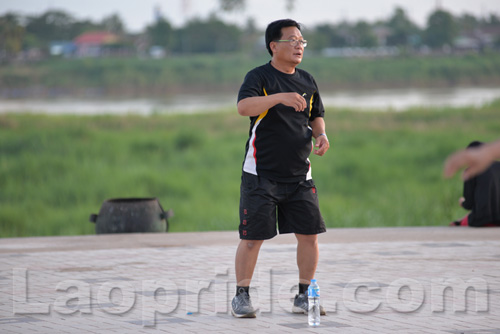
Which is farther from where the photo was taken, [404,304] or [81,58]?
[81,58]

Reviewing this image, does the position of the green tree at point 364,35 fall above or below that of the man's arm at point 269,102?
above

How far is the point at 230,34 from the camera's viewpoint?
287ft

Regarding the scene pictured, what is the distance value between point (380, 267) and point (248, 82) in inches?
95.8

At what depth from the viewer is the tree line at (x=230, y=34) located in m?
84.6

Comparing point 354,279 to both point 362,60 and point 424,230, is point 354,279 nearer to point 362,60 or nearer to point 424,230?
point 424,230

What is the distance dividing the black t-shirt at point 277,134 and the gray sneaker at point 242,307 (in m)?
0.78

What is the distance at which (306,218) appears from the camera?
5.22m

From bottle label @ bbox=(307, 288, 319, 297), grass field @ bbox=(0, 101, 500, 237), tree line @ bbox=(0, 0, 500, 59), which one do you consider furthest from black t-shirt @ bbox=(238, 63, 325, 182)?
tree line @ bbox=(0, 0, 500, 59)

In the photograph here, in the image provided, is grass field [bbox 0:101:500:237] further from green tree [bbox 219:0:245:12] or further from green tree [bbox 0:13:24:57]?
green tree [bbox 0:13:24:57]

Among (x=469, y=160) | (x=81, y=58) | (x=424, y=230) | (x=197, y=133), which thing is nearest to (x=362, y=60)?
(x=81, y=58)

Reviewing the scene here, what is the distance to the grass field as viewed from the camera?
1402 centimetres

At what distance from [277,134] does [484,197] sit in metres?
4.25

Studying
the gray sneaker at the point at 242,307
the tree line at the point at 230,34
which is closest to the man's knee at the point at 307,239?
the gray sneaker at the point at 242,307

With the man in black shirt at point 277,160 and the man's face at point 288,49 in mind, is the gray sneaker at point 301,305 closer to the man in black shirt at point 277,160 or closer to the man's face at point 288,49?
the man in black shirt at point 277,160
